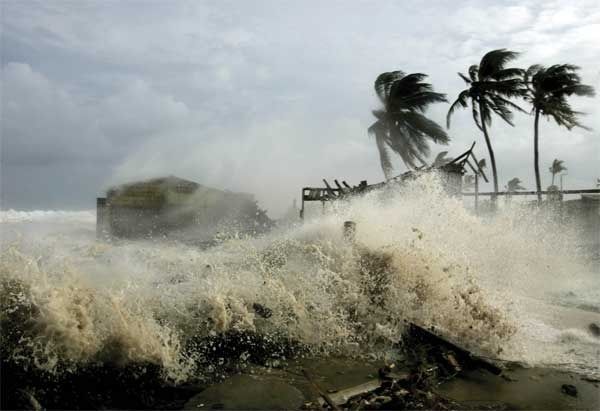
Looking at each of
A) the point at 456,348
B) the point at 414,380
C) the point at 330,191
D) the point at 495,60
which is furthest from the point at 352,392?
the point at 495,60

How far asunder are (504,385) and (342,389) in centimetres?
189

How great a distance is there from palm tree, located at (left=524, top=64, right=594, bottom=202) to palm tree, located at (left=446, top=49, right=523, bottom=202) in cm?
83

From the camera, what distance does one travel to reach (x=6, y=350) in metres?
5.08

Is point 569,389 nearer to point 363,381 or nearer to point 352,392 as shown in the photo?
point 363,381

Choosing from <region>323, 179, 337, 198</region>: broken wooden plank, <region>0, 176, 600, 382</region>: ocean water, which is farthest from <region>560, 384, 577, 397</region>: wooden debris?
<region>323, 179, 337, 198</region>: broken wooden plank

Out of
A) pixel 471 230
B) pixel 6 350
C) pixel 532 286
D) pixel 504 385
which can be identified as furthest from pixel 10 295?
pixel 532 286

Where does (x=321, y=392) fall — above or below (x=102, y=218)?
below

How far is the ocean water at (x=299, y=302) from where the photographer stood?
211 inches

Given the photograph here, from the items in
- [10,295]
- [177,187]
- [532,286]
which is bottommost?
[532,286]

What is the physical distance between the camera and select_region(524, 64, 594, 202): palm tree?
19798 mm

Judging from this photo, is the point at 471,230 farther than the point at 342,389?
Yes

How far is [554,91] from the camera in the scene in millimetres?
20344

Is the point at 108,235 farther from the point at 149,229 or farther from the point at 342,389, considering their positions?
the point at 342,389

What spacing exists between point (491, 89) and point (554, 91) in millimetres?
2689
